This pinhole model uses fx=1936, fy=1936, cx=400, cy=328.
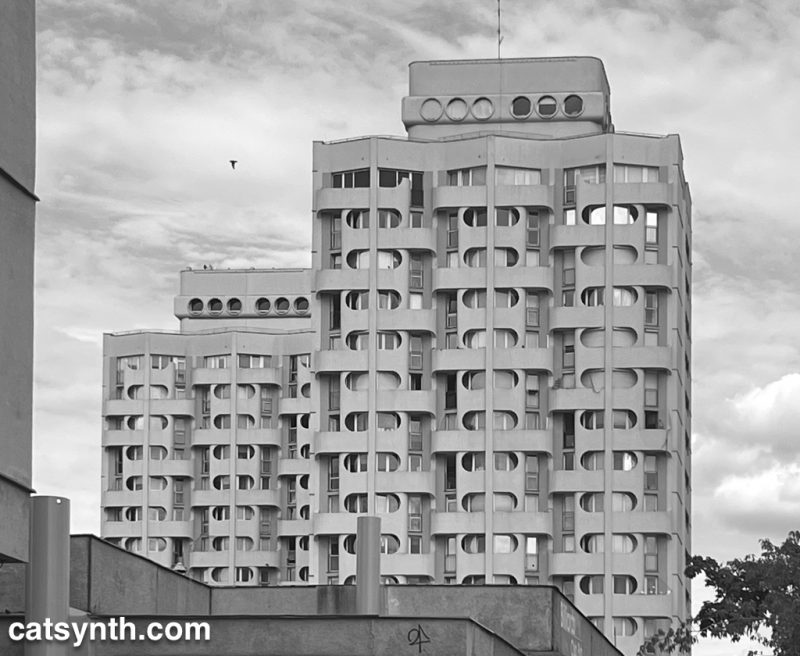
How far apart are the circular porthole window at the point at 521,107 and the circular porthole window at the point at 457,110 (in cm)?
236

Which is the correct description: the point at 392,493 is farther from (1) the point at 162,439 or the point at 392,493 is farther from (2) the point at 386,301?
(1) the point at 162,439

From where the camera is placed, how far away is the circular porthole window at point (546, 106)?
96.7 metres

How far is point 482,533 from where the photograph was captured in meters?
89.3

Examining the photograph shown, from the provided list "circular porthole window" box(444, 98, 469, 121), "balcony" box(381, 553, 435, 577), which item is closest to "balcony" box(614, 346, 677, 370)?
"balcony" box(381, 553, 435, 577)

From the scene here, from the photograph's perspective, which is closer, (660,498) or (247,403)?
(660,498)

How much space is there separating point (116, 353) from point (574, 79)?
4120 cm

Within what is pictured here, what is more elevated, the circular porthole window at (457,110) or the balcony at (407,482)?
the circular porthole window at (457,110)

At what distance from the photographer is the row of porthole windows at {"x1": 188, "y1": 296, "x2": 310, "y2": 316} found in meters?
132

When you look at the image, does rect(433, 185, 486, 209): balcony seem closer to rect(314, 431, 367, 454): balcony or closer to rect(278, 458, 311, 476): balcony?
rect(314, 431, 367, 454): balcony

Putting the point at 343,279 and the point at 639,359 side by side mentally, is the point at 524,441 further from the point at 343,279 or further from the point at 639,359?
the point at 343,279

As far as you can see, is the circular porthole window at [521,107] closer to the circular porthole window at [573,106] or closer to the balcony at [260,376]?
the circular porthole window at [573,106]

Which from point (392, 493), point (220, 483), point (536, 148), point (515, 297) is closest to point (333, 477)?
point (392, 493)

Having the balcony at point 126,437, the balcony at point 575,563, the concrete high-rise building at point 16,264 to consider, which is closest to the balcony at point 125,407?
the balcony at point 126,437

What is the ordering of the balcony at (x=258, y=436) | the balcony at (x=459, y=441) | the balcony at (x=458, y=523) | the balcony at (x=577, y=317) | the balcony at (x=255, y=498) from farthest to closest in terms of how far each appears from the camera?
the balcony at (x=258, y=436) < the balcony at (x=255, y=498) < the balcony at (x=577, y=317) < the balcony at (x=459, y=441) < the balcony at (x=458, y=523)
